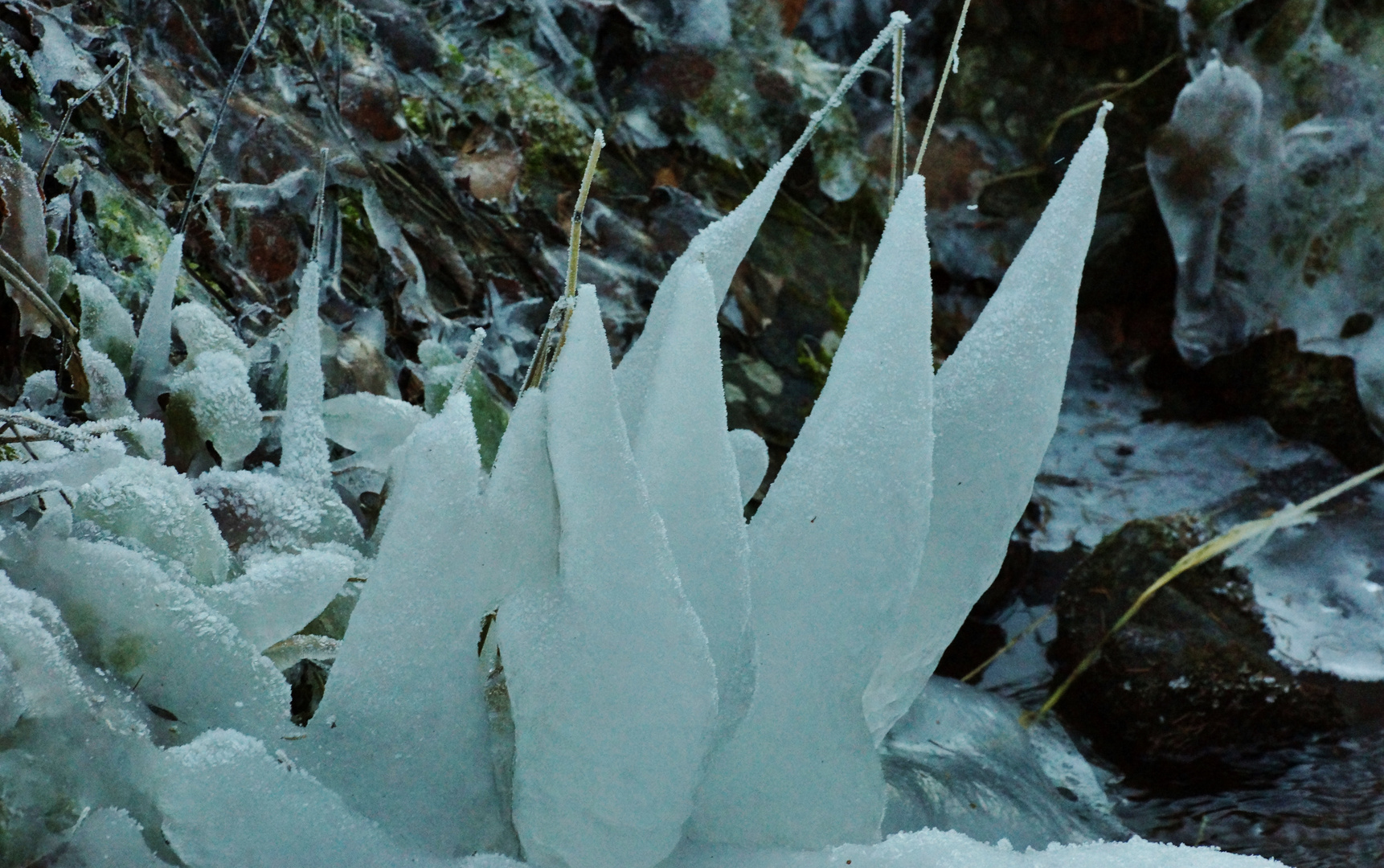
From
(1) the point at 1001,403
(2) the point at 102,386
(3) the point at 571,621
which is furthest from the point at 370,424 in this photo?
(1) the point at 1001,403

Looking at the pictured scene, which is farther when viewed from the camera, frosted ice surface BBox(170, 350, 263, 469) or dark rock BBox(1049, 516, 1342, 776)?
dark rock BBox(1049, 516, 1342, 776)

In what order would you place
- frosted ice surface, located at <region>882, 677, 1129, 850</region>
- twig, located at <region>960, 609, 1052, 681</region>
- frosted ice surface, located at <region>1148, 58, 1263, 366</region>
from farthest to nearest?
1. frosted ice surface, located at <region>1148, 58, 1263, 366</region>
2. twig, located at <region>960, 609, 1052, 681</region>
3. frosted ice surface, located at <region>882, 677, 1129, 850</region>

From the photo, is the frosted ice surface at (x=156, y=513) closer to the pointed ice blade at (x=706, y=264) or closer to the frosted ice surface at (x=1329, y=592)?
the pointed ice blade at (x=706, y=264)

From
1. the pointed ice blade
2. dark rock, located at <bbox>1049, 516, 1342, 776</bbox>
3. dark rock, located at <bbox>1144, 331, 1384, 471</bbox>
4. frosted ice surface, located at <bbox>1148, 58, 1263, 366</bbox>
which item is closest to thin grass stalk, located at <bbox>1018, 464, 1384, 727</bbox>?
dark rock, located at <bbox>1049, 516, 1342, 776</bbox>

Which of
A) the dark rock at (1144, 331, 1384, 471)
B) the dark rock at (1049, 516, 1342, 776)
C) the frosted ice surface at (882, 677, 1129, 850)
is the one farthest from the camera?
the dark rock at (1144, 331, 1384, 471)

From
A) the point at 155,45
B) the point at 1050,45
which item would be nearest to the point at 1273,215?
the point at 1050,45

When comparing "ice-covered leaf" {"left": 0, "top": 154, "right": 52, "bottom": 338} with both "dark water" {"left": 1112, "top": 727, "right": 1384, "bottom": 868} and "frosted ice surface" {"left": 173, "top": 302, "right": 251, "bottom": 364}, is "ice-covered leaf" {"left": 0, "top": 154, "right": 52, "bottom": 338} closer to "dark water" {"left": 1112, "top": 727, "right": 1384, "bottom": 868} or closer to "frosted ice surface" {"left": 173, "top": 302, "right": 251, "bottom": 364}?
"frosted ice surface" {"left": 173, "top": 302, "right": 251, "bottom": 364}
